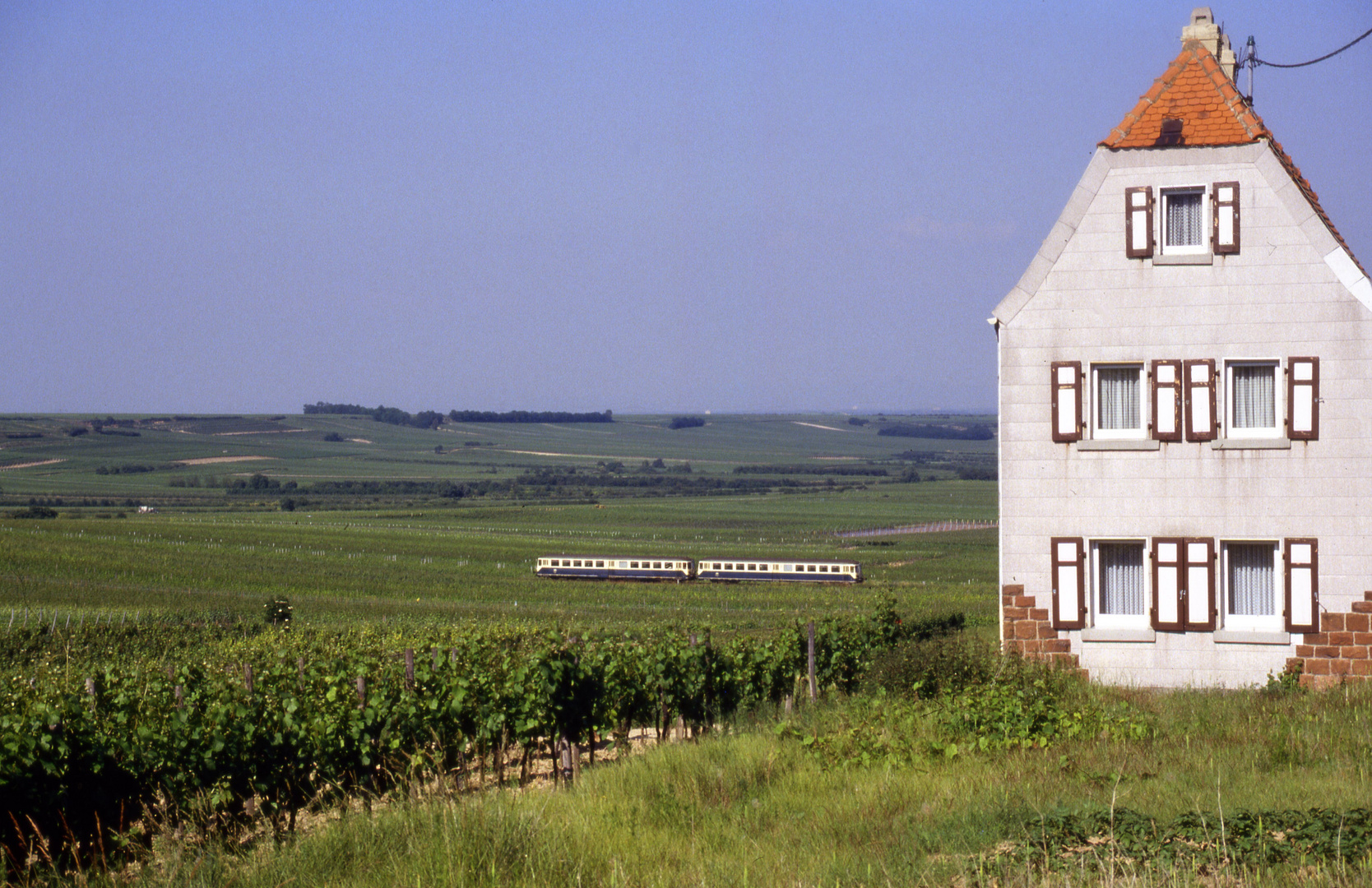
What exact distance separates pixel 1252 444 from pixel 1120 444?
212cm

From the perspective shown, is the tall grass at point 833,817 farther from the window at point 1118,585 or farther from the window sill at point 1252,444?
the window sill at point 1252,444

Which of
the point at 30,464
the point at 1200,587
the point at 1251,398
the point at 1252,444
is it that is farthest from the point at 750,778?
the point at 30,464

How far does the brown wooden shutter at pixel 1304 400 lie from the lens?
1869 centimetres

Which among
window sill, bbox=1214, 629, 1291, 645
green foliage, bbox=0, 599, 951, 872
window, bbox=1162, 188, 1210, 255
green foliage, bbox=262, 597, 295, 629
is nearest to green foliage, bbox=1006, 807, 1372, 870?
green foliage, bbox=0, 599, 951, 872

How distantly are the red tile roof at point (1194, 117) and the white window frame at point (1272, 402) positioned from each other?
95.7 inches

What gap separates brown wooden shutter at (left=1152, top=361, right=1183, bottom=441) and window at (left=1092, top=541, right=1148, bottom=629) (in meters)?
2.01

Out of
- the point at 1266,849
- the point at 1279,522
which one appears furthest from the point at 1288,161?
the point at 1266,849


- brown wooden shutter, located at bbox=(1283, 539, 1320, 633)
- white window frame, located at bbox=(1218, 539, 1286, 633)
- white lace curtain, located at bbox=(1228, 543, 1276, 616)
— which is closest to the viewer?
brown wooden shutter, located at bbox=(1283, 539, 1320, 633)

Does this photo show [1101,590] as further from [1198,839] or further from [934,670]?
[1198,839]

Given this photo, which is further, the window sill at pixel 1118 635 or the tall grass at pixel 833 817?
the window sill at pixel 1118 635

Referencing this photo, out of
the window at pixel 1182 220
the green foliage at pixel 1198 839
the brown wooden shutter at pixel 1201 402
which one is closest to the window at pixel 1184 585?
the brown wooden shutter at pixel 1201 402

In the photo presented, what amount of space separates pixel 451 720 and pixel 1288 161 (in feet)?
60.5

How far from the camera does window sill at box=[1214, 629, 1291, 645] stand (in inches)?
738

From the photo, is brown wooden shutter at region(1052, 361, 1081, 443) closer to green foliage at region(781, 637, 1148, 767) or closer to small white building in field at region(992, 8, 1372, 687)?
small white building in field at region(992, 8, 1372, 687)
